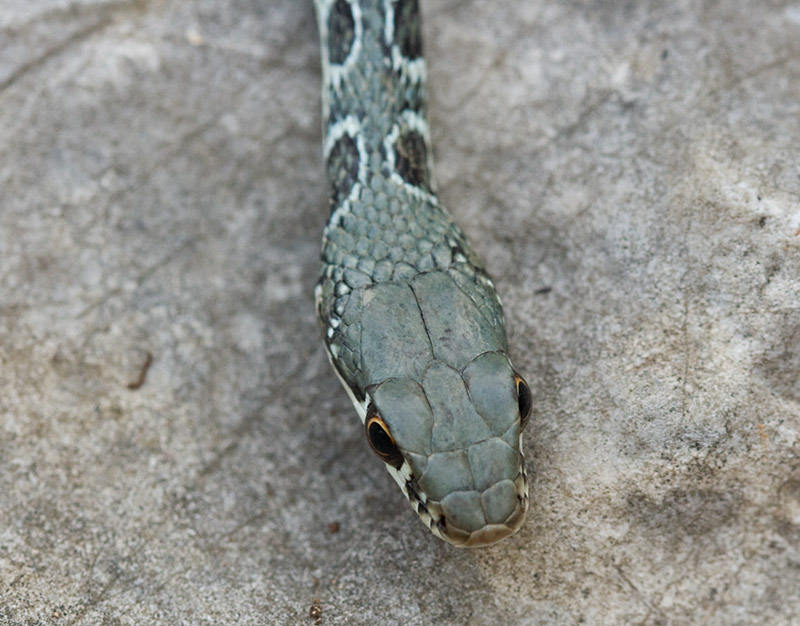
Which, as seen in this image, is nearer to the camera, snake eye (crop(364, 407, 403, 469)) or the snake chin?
the snake chin

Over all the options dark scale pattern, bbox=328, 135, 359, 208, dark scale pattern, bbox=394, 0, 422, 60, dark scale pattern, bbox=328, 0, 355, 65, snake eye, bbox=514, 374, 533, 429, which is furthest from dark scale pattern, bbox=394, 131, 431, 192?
snake eye, bbox=514, 374, 533, 429

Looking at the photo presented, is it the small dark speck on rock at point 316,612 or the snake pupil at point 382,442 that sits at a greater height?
the snake pupil at point 382,442

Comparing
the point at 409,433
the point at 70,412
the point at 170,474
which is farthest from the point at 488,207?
the point at 70,412

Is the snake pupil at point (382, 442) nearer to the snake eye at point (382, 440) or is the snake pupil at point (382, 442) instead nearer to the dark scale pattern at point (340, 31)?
the snake eye at point (382, 440)

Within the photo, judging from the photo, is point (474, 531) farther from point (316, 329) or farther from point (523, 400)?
point (316, 329)

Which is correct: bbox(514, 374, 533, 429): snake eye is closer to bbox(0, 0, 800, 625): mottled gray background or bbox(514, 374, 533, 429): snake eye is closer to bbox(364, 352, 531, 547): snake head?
bbox(364, 352, 531, 547): snake head

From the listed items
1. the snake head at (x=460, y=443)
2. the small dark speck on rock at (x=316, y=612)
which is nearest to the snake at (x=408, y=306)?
the snake head at (x=460, y=443)

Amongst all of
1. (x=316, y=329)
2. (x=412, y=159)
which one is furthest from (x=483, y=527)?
(x=412, y=159)
